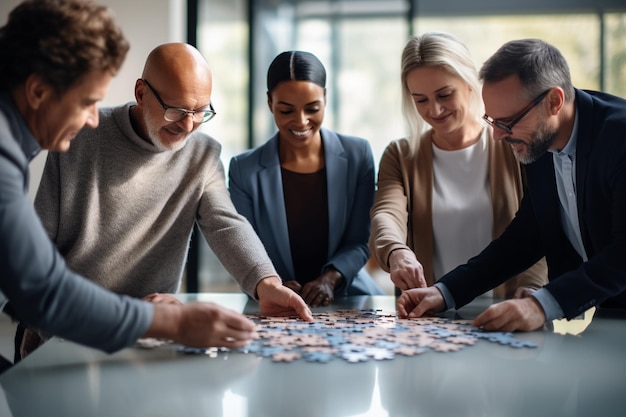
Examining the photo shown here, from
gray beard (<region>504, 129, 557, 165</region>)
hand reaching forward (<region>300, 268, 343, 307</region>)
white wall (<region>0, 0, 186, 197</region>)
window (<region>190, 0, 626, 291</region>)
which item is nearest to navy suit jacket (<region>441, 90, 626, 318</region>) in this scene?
gray beard (<region>504, 129, 557, 165</region>)

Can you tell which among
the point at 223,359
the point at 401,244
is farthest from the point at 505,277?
the point at 223,359

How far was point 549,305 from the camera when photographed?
2191 mm

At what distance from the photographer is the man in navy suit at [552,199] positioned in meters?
2.19

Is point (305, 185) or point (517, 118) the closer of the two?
point (517, 118)

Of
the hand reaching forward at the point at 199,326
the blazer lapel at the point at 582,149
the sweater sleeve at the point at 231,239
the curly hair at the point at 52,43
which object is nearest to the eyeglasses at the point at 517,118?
the blazer lapel at the point at 582,149

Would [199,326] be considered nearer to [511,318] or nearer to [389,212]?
[511,318]

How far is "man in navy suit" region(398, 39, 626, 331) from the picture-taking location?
2193 mm

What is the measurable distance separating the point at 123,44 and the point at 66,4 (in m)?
0.15

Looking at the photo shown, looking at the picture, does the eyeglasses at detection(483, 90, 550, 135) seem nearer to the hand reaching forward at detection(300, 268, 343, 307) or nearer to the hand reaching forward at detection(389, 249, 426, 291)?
the hand reaching forward at detection(389, 249, 426, 291)

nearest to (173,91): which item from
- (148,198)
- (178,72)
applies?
(178,72)

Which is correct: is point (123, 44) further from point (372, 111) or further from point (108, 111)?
point (372, 111)

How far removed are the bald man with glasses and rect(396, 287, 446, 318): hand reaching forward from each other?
48cm

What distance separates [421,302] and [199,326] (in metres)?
1.02

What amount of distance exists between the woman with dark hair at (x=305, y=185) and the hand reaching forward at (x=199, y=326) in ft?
4.25
